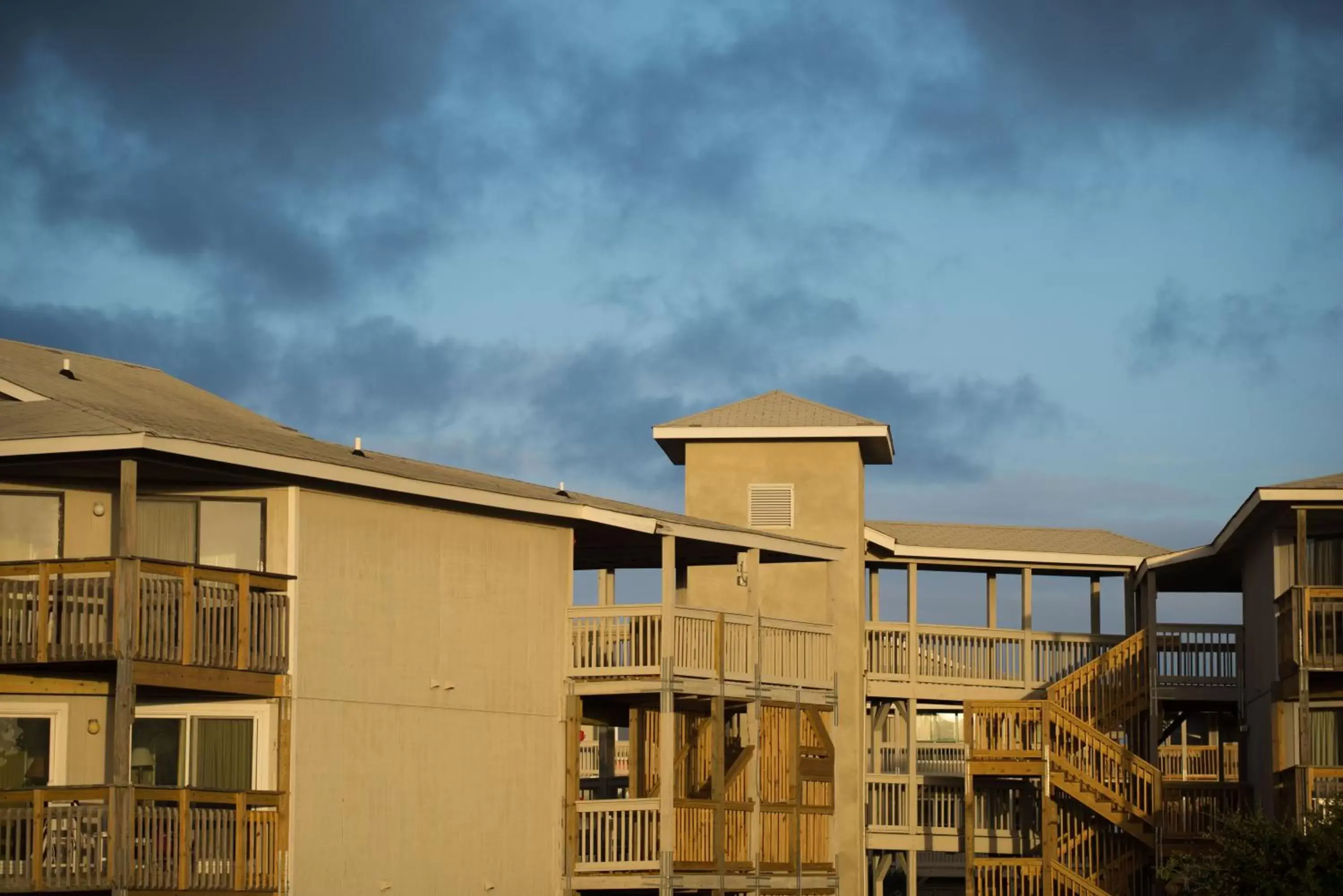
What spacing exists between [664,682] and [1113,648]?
13.0m

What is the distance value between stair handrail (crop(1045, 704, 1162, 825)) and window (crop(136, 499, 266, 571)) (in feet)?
58.5

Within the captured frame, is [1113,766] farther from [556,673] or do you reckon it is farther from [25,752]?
[25,752]

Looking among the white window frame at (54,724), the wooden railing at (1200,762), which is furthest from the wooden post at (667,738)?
the wooden railing at (1200,762)

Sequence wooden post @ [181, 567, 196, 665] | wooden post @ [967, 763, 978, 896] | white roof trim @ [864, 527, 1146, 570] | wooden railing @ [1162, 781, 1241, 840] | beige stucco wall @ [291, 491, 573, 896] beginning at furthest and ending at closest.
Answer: white roof trim @ [864, 527, 1146, 570] < wooden post @ [967, 763, 978, 896] < wooden railing @ [1162, 781, 1241, 840] < beige stucco wall @ [291, 491, 573, 896] < wooden post @ [181, 567, 196, 665]

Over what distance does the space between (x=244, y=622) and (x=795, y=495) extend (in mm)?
19640

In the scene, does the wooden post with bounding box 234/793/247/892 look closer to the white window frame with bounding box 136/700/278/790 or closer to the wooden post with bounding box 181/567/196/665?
the white window frame with bounding box 136/700/278/790

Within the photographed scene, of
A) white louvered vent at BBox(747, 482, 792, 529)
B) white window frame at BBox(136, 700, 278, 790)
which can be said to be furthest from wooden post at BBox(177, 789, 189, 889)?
white louvered vent at BBox(747, 482, 792, 529)

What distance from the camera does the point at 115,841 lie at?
30000mm

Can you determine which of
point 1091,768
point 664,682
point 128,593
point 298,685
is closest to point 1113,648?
point 1091,768

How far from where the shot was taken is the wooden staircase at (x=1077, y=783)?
43.7 meters

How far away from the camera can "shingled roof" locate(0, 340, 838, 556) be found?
31.9 m

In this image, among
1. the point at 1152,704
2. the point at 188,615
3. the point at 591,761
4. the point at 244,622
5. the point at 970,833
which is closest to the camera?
the point at 188,615

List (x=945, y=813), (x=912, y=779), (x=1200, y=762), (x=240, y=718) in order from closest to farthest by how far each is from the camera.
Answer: (x=240, y=718)
(x=912, y=779)
(x=945, y=813)
(x=1200, y=762)

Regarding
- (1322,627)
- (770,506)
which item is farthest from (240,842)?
(770,506)
